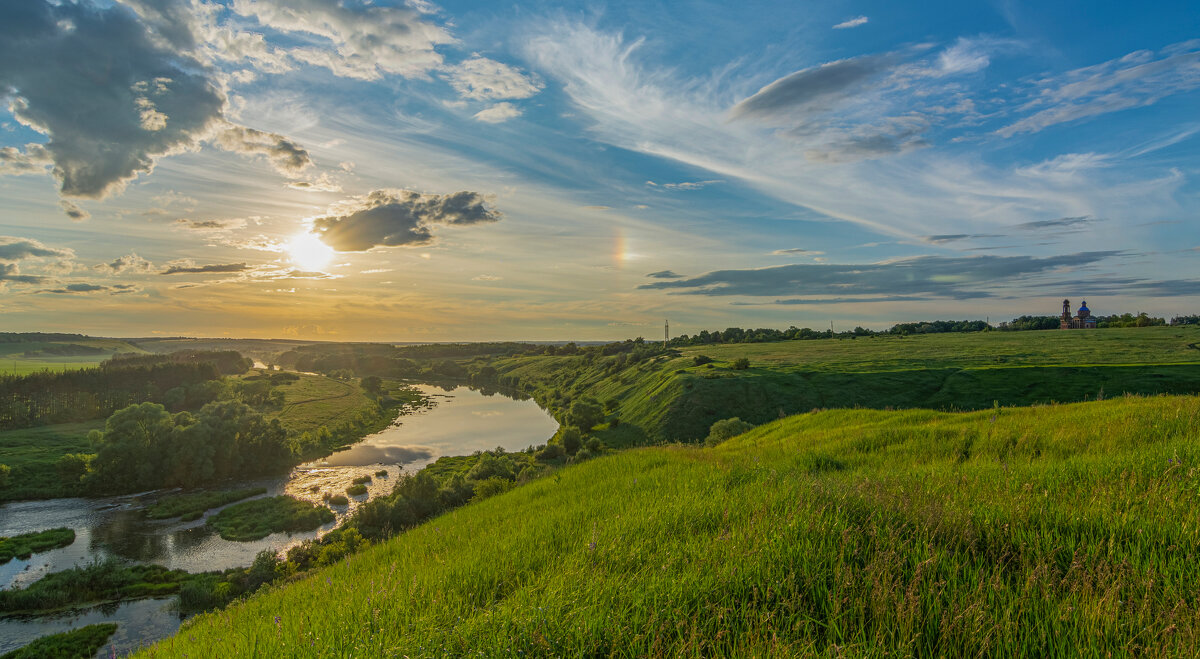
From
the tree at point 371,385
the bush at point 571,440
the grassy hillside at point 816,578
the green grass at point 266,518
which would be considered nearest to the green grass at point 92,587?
the green grass at point 266,518

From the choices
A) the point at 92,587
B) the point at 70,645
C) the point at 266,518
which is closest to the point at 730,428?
the point at 70,645

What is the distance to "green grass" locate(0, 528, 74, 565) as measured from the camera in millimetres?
37438

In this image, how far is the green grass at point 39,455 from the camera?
55188mm

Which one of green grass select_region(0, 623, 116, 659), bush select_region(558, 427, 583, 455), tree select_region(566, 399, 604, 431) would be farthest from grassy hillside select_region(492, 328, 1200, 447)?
green grass select_region(0, 623, 116, 659)

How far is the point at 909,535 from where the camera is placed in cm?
455

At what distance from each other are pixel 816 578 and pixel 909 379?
73640 millimetres

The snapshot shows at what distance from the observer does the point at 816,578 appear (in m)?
3.88

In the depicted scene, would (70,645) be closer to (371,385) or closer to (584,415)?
(584,415)

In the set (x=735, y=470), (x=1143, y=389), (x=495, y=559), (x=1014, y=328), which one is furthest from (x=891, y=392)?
(x=1014, y=328)

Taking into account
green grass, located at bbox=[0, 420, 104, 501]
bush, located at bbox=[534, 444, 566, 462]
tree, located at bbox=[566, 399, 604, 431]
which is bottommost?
green grass, located at bbox=[0, 420, 104, 501]

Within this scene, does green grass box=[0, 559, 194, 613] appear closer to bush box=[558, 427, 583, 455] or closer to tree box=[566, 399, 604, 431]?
bush box=[558, 427, 583, 455]

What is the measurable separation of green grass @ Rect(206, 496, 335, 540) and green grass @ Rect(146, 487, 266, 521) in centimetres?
243

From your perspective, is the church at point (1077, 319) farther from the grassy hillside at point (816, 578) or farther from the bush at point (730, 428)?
the grassy hillside at point (816, 578)

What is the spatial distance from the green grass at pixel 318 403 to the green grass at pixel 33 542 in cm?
3784
